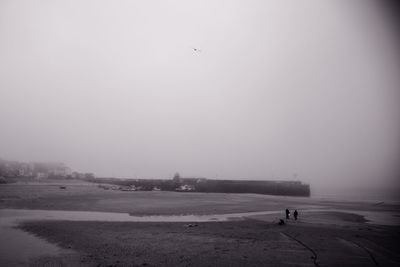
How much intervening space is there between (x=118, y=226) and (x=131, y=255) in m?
8.96

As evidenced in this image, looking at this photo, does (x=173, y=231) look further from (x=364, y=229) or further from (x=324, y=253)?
(x=364, y=229)

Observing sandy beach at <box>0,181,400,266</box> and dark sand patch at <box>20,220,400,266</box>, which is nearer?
sandy beach at <box>0,181,400,266</box>

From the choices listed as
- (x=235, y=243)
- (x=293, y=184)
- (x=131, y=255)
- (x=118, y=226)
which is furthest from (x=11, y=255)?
(x=293, y=184)

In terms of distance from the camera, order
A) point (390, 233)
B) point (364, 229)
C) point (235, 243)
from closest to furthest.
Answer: point (235, 243)
point (390, 233)
point (364, 229)

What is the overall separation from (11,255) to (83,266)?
433cm

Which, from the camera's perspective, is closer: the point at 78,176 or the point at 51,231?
the point at 51,231

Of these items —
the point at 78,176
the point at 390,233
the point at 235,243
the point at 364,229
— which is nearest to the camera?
the point at 235,243

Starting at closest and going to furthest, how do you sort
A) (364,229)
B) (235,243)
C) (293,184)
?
1. (235,243)
2. (364,229)
3. (293,184)

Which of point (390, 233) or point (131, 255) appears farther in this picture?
point (390, 233)

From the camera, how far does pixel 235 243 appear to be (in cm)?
1834

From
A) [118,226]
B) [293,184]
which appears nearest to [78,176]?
[293,184]

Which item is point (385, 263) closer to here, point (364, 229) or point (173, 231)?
point (364, 229)

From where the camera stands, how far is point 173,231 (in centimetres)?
2203

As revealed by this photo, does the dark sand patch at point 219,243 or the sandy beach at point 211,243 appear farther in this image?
the dark sand patch at point 219,243
